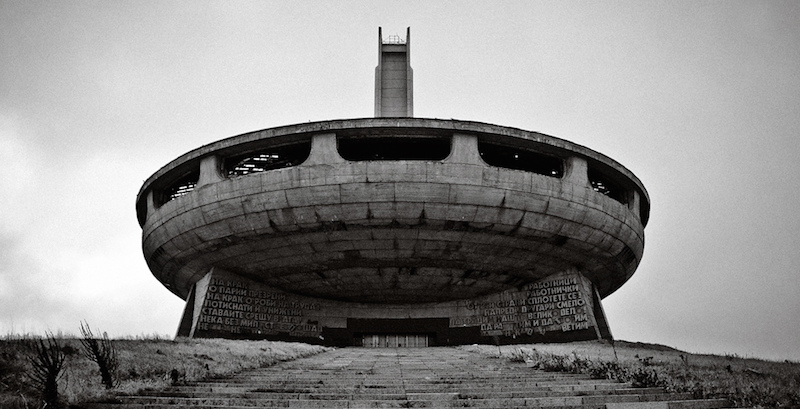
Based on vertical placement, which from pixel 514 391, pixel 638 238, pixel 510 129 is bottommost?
pixel 514 391

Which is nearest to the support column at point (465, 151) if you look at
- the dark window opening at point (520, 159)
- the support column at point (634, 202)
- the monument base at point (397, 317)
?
the dark window opening at point (520, 159)

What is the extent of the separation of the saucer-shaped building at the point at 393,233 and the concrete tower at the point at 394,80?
11.5 meters

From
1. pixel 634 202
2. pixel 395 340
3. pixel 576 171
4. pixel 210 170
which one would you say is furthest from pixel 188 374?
pixel 634 202

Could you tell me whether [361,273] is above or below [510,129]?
below

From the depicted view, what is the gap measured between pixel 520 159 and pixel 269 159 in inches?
376

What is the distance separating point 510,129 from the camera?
2114 centimetres

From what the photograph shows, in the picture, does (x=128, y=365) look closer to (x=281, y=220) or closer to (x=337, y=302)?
(x=281, y=220)

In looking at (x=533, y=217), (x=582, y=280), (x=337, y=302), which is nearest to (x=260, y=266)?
(x=337, y=302)

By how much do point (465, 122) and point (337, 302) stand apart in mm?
10114

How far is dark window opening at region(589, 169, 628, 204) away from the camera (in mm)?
24812

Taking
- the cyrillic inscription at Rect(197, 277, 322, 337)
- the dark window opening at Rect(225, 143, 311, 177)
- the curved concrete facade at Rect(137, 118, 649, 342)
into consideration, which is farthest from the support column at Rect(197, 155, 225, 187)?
the cyrillic inscription at Rect(197, 277, 322, 337)

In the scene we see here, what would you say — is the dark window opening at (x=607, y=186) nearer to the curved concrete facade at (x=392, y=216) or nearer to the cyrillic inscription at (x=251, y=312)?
the curved concrete facade at (x=392, y=216)

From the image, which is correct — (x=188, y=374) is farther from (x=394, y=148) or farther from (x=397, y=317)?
(x=397, y=317)

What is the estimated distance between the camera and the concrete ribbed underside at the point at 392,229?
20.1 metres
